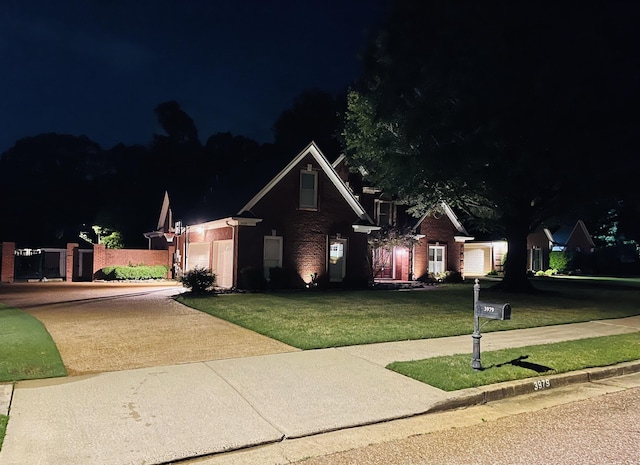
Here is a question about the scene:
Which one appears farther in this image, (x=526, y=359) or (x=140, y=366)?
(x=526, y=359)

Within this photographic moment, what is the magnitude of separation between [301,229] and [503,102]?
9648 mm

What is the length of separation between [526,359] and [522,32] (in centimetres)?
1318

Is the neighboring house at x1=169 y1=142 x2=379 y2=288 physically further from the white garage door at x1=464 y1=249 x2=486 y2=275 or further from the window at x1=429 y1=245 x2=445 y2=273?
the white garage door at x1=464 y1=249 x2=486 y2=275

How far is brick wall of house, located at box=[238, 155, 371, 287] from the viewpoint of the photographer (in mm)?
21562

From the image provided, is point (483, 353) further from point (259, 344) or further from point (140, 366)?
point (140, 366)

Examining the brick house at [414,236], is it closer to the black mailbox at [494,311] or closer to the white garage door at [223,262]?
the white garage door at [223,262]

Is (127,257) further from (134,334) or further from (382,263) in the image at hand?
(134,334)

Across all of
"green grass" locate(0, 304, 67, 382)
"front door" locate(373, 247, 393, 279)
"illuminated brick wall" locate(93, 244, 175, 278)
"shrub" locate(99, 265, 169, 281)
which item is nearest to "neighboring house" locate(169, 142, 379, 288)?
"front door" locate(373, 247, 393, 279)

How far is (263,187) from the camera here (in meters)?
21.5

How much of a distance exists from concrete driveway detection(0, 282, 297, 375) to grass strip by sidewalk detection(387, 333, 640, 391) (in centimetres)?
262

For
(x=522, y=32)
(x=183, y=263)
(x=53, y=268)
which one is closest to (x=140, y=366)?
(x=522, y=32)

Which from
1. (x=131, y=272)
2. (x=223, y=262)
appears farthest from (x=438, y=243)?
(x=131, y=272)

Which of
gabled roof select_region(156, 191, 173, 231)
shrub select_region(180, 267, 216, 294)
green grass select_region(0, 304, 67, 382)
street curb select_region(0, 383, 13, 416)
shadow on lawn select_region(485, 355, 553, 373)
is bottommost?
street curb select_region(0, 383, 13, 416)

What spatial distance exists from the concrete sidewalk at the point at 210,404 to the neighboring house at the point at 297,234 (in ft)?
42.3
